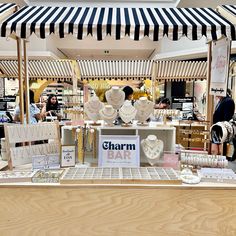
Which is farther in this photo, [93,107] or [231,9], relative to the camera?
[93,107]

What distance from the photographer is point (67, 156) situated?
2359mm

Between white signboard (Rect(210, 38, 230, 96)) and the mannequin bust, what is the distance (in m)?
1.12

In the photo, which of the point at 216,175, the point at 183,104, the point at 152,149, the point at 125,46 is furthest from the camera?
the point at 125,46

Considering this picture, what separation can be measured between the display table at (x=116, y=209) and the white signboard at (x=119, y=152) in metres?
0.44

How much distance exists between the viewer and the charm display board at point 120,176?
1.92 meters

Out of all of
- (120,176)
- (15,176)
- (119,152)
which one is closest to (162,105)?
(119,152)

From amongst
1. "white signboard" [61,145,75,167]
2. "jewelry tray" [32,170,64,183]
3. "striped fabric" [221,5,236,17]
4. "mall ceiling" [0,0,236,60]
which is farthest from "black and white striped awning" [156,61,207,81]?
"jewelry tray" [32,170,64,183]

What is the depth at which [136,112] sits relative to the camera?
2.62m

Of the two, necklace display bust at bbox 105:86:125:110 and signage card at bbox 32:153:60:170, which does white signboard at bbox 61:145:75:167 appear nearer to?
signage card at bbox 32:153:60:170

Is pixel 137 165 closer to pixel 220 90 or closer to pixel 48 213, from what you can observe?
pixel 48 213

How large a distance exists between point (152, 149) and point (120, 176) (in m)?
0.57

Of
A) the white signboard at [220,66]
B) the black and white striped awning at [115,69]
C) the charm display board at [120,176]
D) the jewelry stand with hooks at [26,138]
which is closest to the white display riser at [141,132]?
the jewelry stand with hooks at [26,138]

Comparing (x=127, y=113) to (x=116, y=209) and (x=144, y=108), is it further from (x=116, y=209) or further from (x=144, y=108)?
(x=116, y=209)

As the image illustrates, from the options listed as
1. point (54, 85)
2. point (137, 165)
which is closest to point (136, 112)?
point (137, 165)
